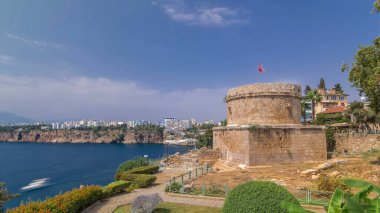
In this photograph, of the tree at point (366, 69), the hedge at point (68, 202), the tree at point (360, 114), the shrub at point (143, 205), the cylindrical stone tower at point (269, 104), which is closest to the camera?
the hedge at point (68, 202)

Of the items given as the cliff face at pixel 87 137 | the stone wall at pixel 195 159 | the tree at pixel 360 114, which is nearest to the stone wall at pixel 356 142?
the tree at pixel 360 114

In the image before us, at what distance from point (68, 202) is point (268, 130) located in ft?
56.1

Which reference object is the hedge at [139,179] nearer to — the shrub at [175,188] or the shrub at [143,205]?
the shrub at [175,188]

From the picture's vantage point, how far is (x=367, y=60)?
18172 millimetres

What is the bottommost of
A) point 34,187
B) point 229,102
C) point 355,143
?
point 34,187

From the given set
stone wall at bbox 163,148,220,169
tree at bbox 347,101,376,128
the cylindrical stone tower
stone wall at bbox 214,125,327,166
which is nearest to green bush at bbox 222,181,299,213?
stone wall at bbox 214,125,327,166

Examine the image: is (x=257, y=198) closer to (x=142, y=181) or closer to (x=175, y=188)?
(x=175, y=188)

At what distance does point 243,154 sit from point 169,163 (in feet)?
29.0

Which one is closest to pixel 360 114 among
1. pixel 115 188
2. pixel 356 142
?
pixel 356 142

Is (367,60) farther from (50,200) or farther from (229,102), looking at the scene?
(50,200)

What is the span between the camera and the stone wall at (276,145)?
23.0 meters

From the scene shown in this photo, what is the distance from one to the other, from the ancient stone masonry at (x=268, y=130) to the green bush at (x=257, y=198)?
14919mm

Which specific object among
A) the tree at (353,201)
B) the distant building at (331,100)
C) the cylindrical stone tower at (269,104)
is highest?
the distant building at (331,100)

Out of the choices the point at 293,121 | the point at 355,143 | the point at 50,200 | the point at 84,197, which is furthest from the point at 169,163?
the point at 355,143
